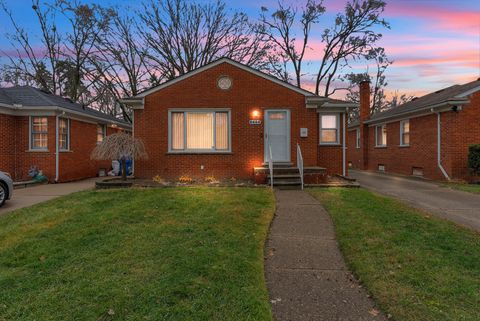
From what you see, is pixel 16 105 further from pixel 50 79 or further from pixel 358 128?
pixel 358 128

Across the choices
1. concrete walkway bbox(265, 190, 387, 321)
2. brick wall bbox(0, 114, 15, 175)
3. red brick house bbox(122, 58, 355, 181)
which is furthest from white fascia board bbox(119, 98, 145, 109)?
concrete walkway bbox(265, 190, 387, 321)

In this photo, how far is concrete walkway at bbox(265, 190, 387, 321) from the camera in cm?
300

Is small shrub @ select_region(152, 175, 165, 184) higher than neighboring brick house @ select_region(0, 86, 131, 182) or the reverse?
the reverse

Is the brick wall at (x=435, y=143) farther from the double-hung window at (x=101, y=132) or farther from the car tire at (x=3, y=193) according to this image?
the double-hung window at (x=101, y=132)

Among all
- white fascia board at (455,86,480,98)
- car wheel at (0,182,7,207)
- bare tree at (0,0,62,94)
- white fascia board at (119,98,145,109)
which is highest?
bare tree at (0,0,62,94)

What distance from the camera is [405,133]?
17.1 metres

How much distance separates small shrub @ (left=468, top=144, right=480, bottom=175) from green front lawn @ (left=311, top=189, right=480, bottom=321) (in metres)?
8.07

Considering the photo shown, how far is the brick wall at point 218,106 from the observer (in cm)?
1216

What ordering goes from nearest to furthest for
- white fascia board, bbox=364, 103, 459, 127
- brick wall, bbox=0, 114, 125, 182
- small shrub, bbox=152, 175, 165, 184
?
small shrub, bbox=152, 175, 165, 184 → brick wall, bbox=0, 114, 125, 182 → white fascia board, bbox=364, 103, 459, 127

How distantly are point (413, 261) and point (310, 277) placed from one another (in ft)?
4.84

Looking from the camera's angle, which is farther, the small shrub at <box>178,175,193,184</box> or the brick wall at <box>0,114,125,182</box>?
the brick wall at <box>0,114,125,182</box>

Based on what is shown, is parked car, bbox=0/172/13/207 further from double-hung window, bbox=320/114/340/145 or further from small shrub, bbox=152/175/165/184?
double-hung window, bbox=320/114/340/145

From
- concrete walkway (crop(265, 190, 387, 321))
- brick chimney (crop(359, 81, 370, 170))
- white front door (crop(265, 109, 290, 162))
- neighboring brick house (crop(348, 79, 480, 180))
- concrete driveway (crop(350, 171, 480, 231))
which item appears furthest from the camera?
brick chimney (crop(359, 81, 370, 170))

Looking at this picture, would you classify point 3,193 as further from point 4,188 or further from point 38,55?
point 38,55
